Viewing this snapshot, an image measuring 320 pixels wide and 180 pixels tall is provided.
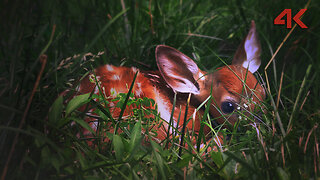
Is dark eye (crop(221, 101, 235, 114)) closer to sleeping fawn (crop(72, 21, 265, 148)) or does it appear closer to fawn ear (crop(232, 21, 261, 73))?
sleeping fawn (crop(72, 21, 265, 148))

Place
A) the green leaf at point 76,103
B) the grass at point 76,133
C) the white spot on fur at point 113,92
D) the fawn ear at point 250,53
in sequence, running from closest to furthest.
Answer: the grass at point 76,133 < the green leaf at point 76,103 < the white spot on fur at point 113,92 < the fawn ear at point 250,53

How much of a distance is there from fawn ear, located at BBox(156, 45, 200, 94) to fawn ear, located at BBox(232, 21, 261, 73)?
0.27m

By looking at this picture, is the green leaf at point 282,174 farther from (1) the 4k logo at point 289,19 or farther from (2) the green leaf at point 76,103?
(1) the 4k logo at point 289,19

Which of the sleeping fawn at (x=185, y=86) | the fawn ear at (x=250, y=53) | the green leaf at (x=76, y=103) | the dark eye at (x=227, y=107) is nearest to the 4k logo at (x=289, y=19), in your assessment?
the fawn ear at (x=250, y=53)

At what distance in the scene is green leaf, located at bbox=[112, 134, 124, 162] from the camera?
4.07 feet

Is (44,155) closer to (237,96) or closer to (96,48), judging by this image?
(96,48)

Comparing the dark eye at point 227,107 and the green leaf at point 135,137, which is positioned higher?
the green leaf at point 135,137

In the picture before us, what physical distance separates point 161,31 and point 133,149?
3.61 ft

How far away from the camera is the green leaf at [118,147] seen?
1.24 m

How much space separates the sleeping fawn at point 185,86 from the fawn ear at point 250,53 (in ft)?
0.29

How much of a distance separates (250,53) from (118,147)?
913 millimetres

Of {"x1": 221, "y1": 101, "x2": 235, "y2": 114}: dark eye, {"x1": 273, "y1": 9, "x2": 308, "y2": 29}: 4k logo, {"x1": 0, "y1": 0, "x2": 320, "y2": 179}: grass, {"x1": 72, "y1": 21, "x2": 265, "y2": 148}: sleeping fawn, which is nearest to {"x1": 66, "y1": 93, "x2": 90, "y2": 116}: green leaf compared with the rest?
{"x1": 0, "y1": 0, "x2": 320, "y2": 179}: grass

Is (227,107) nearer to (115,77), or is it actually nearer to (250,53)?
(250,53)

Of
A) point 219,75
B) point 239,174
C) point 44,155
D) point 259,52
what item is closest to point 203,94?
point 219,75
